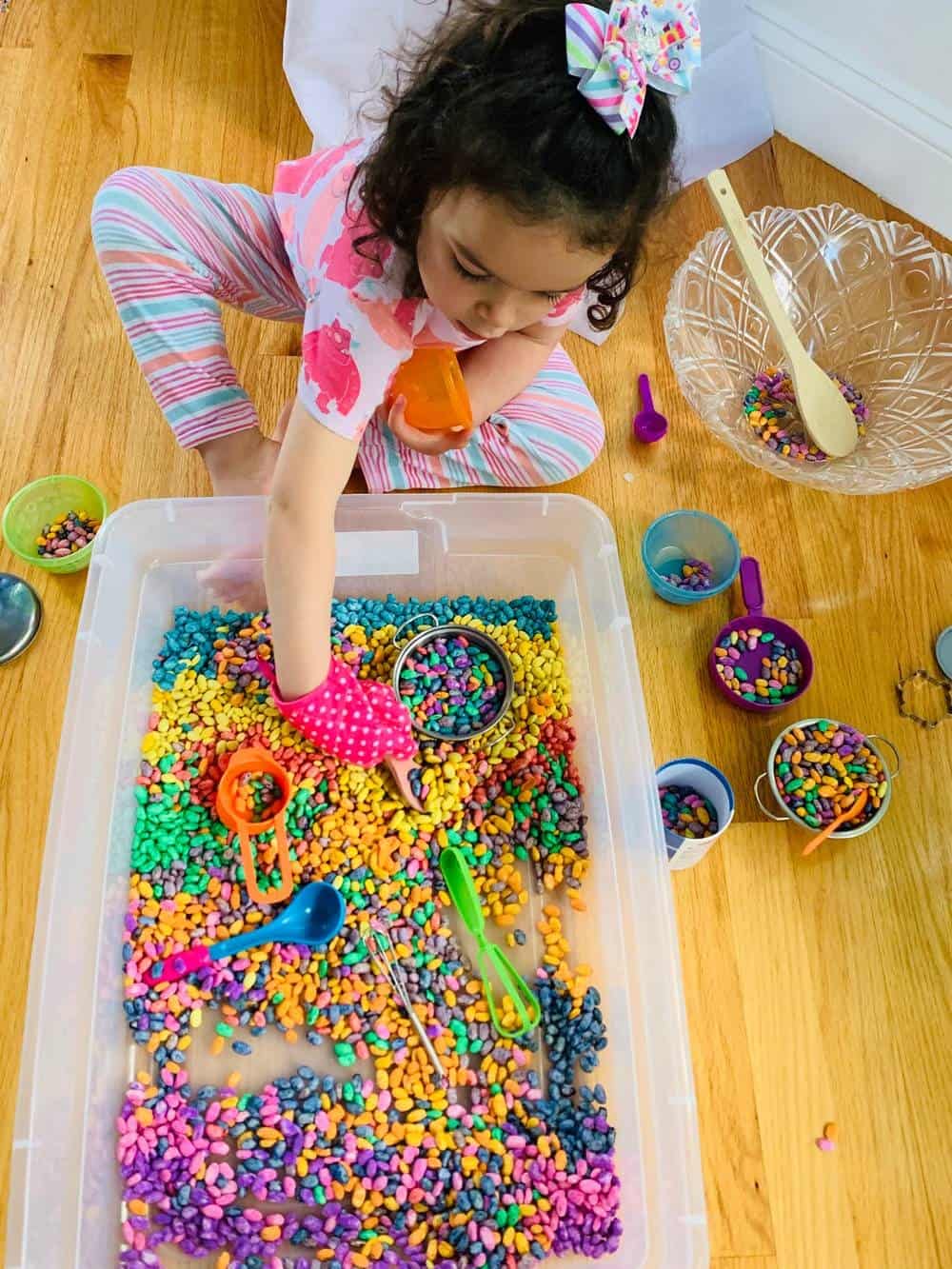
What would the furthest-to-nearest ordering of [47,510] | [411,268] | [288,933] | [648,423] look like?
[648,423], [47,510], [288,933], [411,268]

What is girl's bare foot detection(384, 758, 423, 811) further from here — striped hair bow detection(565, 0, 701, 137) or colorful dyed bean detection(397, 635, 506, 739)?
striped hair bow detection(565, 0, 701, 137)

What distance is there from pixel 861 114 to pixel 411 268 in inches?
36.9

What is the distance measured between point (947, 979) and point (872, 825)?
0.17 meters

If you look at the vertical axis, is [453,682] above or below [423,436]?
below

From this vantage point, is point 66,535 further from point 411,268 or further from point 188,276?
point 411,268

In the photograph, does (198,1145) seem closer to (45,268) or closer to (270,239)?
(270,239)

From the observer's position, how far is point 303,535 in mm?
875

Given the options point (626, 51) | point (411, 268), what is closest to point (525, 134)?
point (626, 51)

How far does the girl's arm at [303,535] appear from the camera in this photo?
0.85 m

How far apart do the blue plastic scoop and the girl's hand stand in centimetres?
46

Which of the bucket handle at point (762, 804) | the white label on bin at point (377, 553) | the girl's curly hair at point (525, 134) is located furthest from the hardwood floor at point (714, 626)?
the girl's curly hair at point (525, 134)

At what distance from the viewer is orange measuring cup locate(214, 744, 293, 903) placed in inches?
37.7

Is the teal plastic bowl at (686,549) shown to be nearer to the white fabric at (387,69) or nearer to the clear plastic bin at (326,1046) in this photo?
the clear plastic bin at (326,1046)

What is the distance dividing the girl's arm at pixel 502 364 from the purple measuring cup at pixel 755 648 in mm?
335
